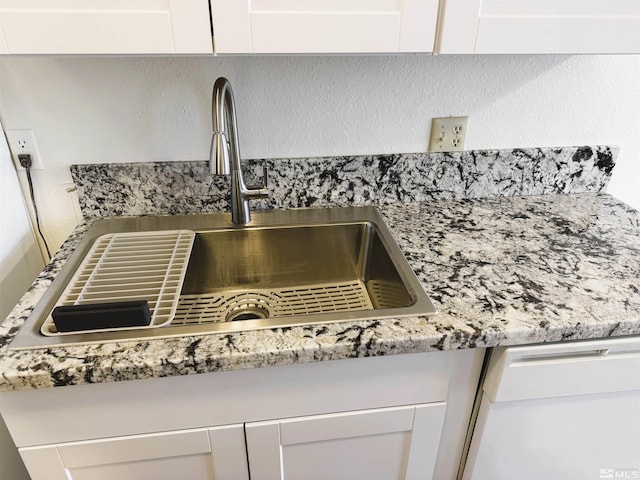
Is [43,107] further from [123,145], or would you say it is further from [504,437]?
[504,437]

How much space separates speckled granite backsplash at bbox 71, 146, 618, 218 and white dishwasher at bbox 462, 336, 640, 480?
57cm

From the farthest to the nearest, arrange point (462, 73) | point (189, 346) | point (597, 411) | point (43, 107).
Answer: point (462, 73)
point (43, 107)
point (597, 411)
point (189, 346)

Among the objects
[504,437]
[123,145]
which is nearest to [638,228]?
[504,437]

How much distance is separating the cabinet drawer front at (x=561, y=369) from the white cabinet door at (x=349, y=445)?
14 centimetres

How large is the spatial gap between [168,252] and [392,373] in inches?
23.3

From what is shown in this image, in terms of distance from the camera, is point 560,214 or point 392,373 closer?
point 392,373

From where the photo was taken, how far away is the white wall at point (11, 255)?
1022 millimetres

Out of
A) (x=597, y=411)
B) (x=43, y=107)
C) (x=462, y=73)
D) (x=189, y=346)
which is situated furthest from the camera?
(x=462, y=73)

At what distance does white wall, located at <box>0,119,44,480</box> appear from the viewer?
1022 mm

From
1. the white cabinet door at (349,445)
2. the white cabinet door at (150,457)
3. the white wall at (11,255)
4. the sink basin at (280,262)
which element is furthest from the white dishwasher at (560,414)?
the white wall at (11,255)

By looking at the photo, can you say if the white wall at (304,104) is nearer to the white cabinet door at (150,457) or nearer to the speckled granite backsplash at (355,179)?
the speckled granite backsplash at (355,179)

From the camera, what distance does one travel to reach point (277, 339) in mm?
760
